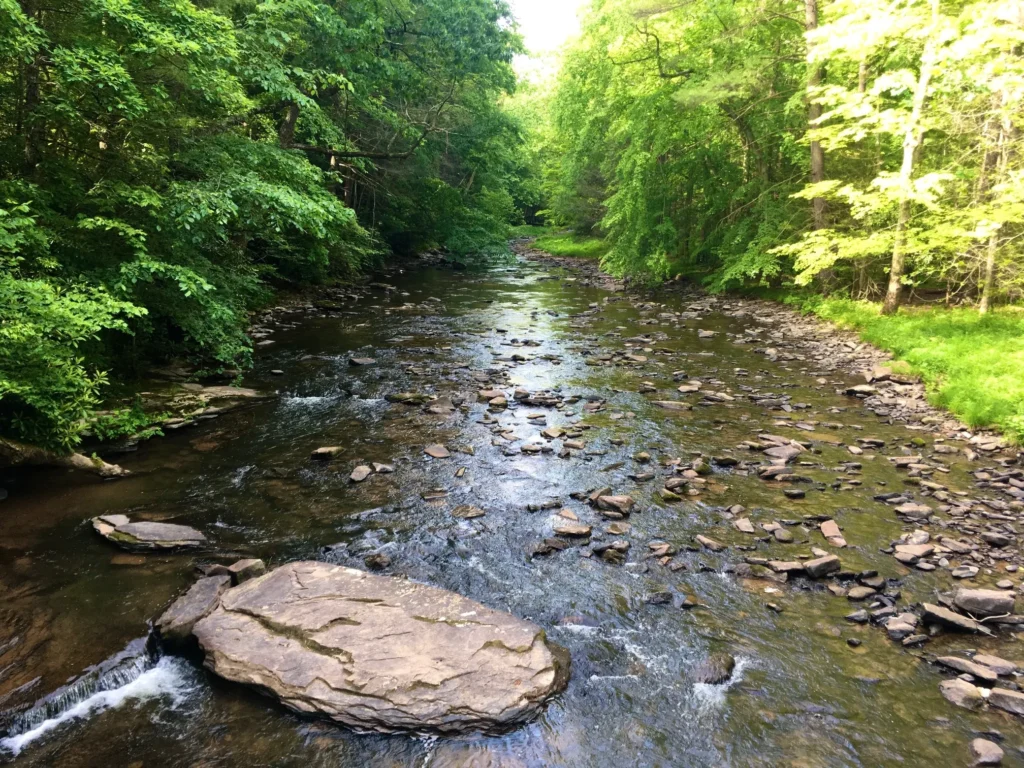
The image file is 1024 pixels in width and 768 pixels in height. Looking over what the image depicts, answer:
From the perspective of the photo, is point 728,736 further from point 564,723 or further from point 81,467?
point 81,467

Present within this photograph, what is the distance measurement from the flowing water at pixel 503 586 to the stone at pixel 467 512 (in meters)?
0.14

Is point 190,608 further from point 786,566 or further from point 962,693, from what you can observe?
point 962,693

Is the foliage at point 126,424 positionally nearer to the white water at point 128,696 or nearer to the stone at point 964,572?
the white water at point 128,696

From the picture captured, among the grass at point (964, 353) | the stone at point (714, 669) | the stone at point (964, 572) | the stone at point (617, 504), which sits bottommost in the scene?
the stone at point (714, 669)

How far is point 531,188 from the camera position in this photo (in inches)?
2375

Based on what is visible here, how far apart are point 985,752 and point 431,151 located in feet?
85.8

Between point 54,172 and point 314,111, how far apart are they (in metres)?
Result: 6.74

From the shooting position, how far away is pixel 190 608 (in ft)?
16.2

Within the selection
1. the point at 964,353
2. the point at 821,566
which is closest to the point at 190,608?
the point at 821,566

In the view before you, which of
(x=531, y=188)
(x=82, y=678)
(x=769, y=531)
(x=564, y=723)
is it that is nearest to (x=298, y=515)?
(x=82, y=678)

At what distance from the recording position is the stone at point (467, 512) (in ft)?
22.6

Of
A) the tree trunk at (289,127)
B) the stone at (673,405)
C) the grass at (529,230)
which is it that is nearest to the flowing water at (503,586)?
the stone at (673,405)

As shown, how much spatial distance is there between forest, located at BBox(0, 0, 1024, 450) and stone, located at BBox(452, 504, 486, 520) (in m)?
4.37

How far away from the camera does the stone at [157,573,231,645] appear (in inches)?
185
